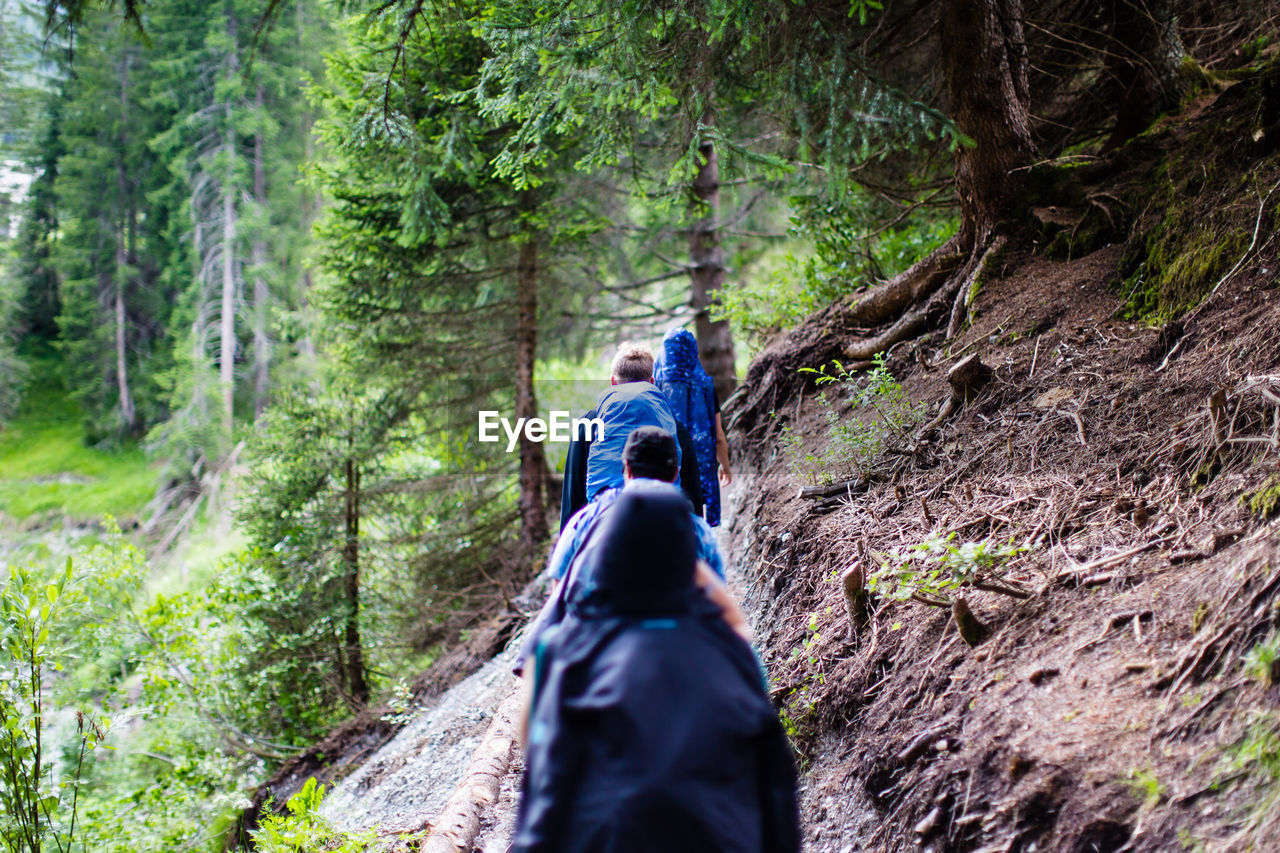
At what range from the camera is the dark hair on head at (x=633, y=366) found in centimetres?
381

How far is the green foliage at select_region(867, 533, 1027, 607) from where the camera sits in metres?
2.96

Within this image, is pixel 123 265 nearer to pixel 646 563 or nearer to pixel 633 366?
pixel 633 366

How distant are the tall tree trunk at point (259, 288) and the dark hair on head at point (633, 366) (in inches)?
1065

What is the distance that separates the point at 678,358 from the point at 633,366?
150 centimetres

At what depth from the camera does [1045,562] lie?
303cm

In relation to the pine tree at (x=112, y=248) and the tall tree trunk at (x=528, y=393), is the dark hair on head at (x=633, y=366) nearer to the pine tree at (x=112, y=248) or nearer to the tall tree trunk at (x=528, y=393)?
the tall tree trunk at (x=528, y=393)

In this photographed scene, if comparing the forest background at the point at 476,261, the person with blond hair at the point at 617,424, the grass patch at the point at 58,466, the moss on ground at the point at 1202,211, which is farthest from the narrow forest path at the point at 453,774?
the grass patch at the point at 58,466

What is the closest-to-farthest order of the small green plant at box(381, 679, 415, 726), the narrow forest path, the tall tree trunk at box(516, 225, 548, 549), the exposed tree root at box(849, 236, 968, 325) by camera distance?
the narrow forest path → the exposed tree root at box(849, 236, 968, 325) → the small green plant at box(381, 679, 415, 726) → the tall tree trunk at box(516, 225, 548, 549)

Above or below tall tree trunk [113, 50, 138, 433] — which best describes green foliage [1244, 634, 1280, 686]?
below

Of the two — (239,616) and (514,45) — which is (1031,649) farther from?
(239,616)

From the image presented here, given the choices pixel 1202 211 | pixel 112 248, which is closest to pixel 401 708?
pixel 1202 211

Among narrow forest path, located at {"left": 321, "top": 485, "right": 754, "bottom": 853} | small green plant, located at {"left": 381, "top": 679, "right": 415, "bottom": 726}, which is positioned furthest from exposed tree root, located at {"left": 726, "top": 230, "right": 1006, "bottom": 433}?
small green plant, located at {"left": 381, "top": 679, "right": 415, "bottom": 726}

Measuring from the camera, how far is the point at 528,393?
1030cm

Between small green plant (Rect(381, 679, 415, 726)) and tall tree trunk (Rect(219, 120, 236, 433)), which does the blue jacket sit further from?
tall tree trunk (Rect(219, 120, 236, 433))
